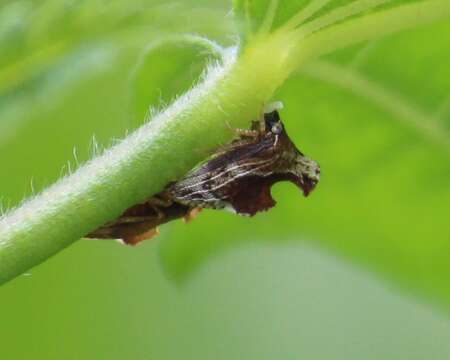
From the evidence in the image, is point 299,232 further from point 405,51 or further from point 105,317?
point 105,317

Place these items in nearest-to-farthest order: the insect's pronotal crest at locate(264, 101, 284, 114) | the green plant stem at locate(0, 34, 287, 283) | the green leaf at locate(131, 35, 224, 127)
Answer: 1. the green plant stem at locate(0, 34, 287, 283)
2. the insect's pronotal crest at locate(264, 101, 284, 114)
3. the green leaf at locate(131, 35, 224, 127)

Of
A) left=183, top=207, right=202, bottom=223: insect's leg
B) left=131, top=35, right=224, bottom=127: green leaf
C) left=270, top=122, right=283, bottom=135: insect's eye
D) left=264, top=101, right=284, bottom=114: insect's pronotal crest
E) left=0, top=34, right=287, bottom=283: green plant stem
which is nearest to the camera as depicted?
left=0, top=34, right=287, bottom=283: green plant stem

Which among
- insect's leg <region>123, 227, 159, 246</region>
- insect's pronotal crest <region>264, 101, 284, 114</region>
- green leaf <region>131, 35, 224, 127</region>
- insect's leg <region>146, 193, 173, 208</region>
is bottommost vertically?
insect's pronotal crest <region>264, 101, 284, 114</region>

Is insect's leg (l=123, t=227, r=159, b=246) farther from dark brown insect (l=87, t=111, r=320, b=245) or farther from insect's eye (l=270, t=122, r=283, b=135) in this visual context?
insect's eye (l=270, t=122, r=283, b=135)

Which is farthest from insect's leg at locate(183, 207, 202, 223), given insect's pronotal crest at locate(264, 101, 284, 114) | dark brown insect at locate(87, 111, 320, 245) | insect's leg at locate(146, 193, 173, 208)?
insect's pronotal crest at locate(264, 101, 284, 114)

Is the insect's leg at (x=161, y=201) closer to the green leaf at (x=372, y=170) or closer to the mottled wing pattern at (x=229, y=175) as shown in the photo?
the mottled wing pattern at (x=229, y=175)

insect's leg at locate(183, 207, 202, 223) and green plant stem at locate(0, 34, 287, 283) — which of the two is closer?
green plant stem at locate(0, 34, 287, 283)

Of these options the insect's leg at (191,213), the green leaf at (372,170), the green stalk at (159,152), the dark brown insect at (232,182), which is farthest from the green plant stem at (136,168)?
the insect's leg at (191,213)

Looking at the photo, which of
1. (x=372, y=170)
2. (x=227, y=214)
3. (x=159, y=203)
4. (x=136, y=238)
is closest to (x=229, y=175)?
(x=159, y=203)
